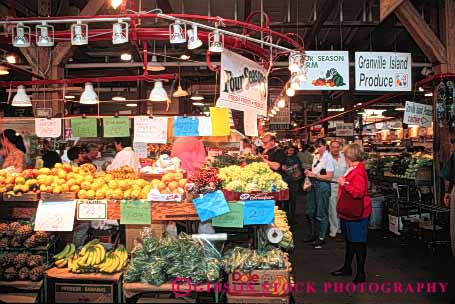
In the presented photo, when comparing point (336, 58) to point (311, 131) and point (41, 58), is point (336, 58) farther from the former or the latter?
point (311, 131)

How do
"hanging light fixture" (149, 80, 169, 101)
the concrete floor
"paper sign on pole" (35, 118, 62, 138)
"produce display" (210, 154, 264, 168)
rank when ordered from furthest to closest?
"produce display" (210, 154, 264, 168), "paper sign on pole" (35, 118, 62, 138), "hanging light fixture" (149, 80, 169, 101), the concrete floor

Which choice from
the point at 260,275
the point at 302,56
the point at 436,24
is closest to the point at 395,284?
the point at 260,275

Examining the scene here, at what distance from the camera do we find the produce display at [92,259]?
4094 millimetres

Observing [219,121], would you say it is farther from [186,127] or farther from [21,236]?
[21,236]

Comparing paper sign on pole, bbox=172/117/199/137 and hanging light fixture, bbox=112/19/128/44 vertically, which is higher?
hanging light fixture, bbox=112/19/128/44

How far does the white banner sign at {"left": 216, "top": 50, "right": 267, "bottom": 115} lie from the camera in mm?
4637

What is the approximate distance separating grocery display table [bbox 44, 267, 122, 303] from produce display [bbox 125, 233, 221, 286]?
0.18m

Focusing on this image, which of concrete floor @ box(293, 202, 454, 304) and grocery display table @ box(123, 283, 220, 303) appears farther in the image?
concrete floor @ box(293, 202, 454, 304)

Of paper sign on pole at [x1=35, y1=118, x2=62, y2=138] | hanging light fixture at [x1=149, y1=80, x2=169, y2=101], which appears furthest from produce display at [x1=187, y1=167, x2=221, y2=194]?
paper sign on pole at [x1=35, y1=118, x2=62, y2=138]

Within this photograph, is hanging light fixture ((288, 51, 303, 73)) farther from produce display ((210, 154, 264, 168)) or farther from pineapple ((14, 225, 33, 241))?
pineapple ((14, 225, 33, 241))

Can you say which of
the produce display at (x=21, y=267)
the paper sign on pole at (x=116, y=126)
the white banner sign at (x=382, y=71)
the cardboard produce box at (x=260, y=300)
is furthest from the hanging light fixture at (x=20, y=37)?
the white banner sign at (x=382, y=71)

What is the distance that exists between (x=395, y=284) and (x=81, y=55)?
10589mm

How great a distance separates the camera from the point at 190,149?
20.3 feet

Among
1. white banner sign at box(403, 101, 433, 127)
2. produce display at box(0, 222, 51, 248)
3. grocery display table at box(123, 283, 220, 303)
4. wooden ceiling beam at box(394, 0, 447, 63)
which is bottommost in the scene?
grocery display table at box(123, 283, 220, 303)
